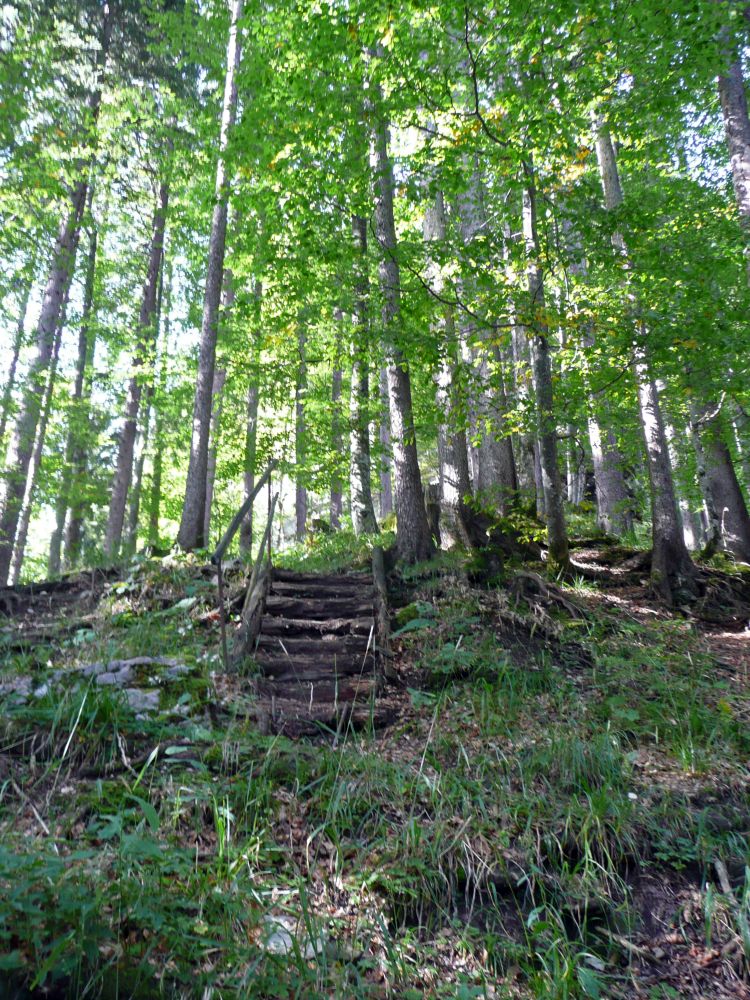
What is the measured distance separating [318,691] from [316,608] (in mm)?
1883

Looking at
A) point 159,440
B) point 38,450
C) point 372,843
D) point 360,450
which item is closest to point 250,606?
point 372,843

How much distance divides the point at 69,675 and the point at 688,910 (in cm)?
455

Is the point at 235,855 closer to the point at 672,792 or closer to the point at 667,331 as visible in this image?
the point at 672,792

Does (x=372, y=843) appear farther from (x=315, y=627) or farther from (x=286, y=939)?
(x=315, y=627)

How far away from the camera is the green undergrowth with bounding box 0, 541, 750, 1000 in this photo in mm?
2609

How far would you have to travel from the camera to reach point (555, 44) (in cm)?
693

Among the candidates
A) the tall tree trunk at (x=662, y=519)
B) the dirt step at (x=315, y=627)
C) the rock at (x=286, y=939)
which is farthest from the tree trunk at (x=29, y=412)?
the rock at (x=286, y=939)

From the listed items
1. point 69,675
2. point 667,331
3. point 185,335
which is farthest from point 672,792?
point 185,335

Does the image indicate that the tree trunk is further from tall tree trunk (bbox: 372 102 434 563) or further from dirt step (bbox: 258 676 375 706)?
dirt step (bbox: 258 676 375 706)

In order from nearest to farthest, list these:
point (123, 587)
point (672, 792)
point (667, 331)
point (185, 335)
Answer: point (672, 792), point (667, 331), point (123, 587), point (185, 335)

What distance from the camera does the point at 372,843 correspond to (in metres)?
3.79

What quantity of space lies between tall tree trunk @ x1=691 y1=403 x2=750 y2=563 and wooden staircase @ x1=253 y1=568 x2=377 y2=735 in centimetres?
622

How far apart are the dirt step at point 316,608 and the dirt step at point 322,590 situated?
0.79ft

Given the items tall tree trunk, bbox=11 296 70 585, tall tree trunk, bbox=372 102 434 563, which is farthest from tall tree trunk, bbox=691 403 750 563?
tall tree trunk, bbox=11 296 70 585
